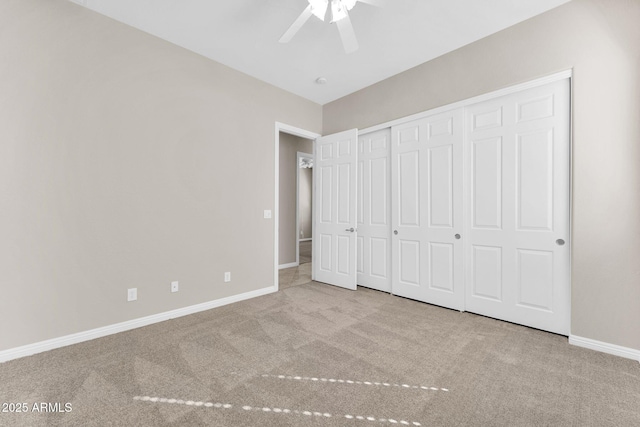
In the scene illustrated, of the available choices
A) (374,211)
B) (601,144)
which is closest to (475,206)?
(601,144)

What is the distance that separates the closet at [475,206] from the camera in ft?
8.18

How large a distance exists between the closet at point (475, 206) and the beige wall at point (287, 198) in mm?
1873

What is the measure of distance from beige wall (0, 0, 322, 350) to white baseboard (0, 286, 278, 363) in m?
0.05

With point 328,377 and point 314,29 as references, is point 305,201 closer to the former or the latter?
point 314,29

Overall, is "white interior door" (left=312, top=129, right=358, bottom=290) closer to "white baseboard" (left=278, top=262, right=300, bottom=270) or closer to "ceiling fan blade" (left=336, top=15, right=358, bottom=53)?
"white baseboard" (left=278, top=262, right=300, bottom=270)

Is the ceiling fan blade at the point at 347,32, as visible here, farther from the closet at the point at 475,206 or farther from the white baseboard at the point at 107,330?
the white baseboard at the point at 107,330

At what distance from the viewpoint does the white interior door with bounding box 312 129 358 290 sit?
13.0ft

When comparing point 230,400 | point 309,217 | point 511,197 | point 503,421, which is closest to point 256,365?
point 230,400

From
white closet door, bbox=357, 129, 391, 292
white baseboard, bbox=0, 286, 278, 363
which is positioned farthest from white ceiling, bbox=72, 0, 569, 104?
white baseboard, bbox=0, 286, 278, 363

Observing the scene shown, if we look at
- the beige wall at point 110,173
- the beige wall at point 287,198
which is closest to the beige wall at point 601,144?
the beige wall at point 110,173

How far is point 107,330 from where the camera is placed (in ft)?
8.11

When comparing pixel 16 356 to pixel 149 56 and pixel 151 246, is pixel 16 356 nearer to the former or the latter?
pixel 151 246

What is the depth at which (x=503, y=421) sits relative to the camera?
1.46 meters

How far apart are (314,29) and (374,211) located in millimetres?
2297
